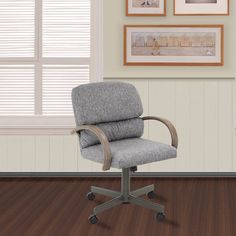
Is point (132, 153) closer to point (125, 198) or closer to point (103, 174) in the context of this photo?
point (125, 198)

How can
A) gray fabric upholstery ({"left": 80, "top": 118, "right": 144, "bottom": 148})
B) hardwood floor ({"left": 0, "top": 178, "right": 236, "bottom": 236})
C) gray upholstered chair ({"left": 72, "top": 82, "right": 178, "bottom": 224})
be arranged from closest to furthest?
hardwood floor ({"left": 0, "top": 178, "right": 236, "bottom": 236})
gray upholstered chair ({"left": 72, "top": 82, "right": 178, "bottom": 224})
gray fabric upholstery ({"left": 80, "top": 118, "right": 144, "bottom": 148})

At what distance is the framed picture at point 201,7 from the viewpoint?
13.9ft

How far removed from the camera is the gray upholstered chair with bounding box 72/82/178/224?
120 inches

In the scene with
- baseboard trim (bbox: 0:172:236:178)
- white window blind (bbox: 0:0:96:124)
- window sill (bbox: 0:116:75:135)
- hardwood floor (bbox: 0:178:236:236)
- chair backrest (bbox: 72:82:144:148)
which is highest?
white window blind (bbox: 0:0:96:124)

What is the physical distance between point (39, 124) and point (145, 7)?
159cm

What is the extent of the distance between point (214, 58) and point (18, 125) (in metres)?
2.09

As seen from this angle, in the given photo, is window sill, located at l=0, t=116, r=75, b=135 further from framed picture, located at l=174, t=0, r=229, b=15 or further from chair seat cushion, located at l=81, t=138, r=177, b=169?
framed picture, located at l=174, t=0, r=229, b=15

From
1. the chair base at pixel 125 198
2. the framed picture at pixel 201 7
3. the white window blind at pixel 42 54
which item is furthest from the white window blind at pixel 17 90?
the framed picture at pixel 201 7

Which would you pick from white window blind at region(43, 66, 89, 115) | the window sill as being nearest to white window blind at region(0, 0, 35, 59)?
white window blind at region(43, 66, 89, 115)

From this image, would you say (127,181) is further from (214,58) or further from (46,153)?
(214,58)

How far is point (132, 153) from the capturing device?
3.05 m

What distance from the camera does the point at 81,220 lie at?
311 cm

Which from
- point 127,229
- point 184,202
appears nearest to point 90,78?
point 184,202

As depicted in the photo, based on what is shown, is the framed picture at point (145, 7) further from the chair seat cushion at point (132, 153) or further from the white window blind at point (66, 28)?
the chair seat cushion at point (132, 153)
